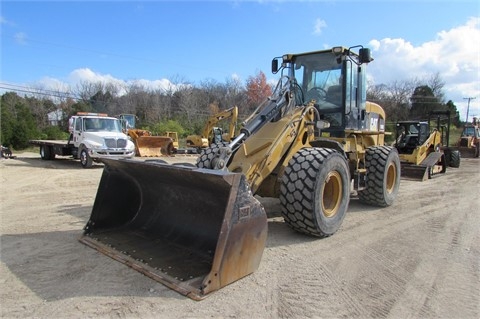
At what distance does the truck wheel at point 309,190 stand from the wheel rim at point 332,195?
0.06 metres

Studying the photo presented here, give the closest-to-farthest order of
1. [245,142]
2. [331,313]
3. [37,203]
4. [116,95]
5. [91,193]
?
1. [331,313]
2. [245,142]
3. [37,203]
4. [91,193]
5. [116,95]

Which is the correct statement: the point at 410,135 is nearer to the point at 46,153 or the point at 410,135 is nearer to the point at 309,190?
the point at 309,190

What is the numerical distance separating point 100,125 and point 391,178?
11.4 meters

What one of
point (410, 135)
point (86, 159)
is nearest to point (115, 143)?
point (86, 159)

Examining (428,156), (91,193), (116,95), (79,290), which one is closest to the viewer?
(79,290)

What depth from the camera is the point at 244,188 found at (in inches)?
139

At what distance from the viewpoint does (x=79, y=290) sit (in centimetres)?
333

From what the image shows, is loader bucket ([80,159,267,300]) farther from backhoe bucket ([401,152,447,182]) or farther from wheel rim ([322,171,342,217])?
backhoe bucket ([401,152,447,182])

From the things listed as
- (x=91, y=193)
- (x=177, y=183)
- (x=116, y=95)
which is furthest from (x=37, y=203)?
(x=116, y=95)

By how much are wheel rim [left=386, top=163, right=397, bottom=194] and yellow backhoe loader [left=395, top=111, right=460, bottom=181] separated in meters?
5.05

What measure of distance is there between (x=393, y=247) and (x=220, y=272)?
8.69 feet

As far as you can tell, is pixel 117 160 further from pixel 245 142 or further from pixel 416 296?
pixel 416 296

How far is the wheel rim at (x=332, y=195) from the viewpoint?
517 centimetres

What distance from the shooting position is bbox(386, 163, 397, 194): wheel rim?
7496mm
